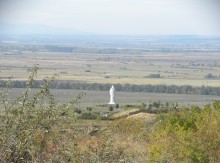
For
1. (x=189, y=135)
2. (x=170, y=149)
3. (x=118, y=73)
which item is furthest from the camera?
(x=118, y=73)

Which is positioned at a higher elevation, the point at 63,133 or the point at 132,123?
the point at 63,133

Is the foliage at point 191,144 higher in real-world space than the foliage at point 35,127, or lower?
lower

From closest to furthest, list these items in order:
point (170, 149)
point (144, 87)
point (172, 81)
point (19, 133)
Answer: point (19, 133), point (170, 149), point (144, 87), point (172, 81)

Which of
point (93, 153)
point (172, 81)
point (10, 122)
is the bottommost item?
point (172, 81)

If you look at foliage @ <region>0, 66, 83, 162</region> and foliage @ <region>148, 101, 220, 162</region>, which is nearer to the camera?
foliage @ <region>0, 66, 83, 162</region>

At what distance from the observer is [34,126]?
19.6 feet

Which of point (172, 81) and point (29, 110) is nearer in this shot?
point (29, 110)

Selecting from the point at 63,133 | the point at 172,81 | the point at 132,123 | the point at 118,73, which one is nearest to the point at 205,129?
the point at 132,123

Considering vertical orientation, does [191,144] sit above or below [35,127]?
below

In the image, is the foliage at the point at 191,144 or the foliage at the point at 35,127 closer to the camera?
the foliage at the point at 35,127

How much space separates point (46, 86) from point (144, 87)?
67221 millimetres

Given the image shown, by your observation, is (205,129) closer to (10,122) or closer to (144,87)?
(10,122)

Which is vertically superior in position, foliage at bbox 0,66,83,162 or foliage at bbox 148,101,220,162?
foliage at bbox 0,66,83,162

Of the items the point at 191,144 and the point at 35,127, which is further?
the point at 191,144
